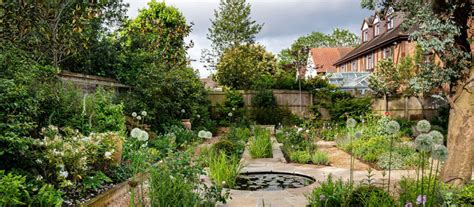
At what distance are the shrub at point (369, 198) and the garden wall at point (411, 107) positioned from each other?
11551 mm

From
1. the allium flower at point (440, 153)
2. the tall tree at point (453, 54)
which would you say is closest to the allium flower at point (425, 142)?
the allium flower at point (440, 153)

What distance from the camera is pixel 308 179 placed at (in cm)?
625

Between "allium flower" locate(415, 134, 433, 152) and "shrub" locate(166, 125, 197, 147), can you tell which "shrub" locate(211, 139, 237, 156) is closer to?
"shrub" locate(166, 125, 197, 147)

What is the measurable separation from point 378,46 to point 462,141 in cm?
1880

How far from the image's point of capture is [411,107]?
1470 cm

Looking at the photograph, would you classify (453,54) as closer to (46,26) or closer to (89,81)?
(46,26)

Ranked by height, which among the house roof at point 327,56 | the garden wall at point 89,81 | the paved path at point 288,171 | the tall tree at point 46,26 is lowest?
the paved path at point 288,171

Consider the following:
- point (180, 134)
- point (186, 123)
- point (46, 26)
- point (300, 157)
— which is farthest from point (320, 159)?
point (46, 26)

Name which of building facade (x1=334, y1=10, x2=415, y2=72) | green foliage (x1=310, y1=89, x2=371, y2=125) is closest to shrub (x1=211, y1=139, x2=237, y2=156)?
green foliage (x1=310, y1=89, x2=371, y2=125)

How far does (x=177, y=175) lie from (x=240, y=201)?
1.06 metres

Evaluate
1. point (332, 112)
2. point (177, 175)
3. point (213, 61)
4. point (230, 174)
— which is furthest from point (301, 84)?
point (213, 61)

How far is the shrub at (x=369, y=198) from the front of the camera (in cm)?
349

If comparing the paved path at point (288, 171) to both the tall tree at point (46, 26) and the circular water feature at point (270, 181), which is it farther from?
the tall tree at point (46, 26)

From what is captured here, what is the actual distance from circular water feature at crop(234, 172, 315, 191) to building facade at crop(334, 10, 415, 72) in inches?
458
